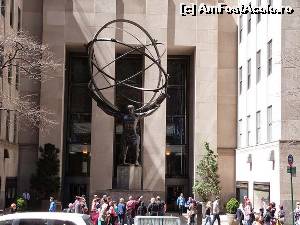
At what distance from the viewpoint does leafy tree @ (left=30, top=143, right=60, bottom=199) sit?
4431 centimetres

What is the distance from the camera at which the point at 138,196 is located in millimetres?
33594

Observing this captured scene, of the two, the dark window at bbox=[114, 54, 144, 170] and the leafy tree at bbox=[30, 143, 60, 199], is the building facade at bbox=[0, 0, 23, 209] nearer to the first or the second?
the leafy tree at bbox=[30, 143, 60, 199]

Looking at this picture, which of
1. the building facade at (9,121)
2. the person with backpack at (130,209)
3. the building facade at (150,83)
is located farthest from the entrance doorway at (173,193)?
the person with backpack at (130,209)

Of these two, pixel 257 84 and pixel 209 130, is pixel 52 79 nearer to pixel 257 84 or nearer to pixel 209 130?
pixel 209 130

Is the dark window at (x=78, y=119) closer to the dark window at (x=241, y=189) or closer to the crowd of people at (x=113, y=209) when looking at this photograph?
the dark window at (x=241, y=189)

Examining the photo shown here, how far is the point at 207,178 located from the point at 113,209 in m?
19.6

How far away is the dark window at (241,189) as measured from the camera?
138ft

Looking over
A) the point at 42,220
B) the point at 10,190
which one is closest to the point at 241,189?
the point at 10,190

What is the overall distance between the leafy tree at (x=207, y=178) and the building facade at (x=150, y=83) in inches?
67.6

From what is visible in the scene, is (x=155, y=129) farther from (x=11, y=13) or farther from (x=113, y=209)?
(x=113, y=209)

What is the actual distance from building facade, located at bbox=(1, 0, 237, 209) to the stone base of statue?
11.6m

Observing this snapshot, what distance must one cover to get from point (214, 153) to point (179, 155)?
4.93 metres

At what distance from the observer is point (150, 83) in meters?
47.3

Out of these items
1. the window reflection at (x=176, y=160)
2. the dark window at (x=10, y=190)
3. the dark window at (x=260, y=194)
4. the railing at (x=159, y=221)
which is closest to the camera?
the railing at (x=159, y=221)
